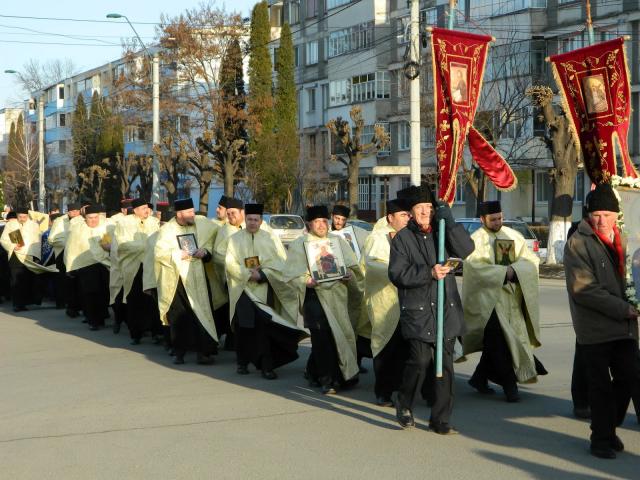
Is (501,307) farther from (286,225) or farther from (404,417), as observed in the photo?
(286,225)

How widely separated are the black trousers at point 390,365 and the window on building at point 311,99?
4792 centimetres

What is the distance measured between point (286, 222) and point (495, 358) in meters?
28.4

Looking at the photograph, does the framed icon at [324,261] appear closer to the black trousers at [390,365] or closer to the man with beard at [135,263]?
the black trousers at [390,365]

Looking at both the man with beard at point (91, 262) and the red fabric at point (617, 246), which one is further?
the man with beard at point (91, 262)

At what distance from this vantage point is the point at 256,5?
177 feet

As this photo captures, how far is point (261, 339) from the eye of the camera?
36.6 feet

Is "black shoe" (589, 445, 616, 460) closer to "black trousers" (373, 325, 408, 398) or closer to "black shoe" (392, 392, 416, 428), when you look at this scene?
"black shoe" (392, 392, 416, 428)

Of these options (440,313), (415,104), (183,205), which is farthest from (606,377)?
(415,104)

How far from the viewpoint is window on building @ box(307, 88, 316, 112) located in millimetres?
56938

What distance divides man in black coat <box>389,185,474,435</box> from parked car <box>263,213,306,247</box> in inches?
1124

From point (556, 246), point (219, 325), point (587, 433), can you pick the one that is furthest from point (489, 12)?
point (587, 433)

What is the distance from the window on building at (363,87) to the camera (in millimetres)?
50156

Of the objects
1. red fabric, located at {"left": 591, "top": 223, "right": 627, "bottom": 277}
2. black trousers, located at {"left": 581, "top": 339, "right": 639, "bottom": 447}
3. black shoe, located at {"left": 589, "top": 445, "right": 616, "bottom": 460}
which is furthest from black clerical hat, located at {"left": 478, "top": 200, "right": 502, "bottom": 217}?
black shoe, located at {"left": 589, "top": 445, "right": 616, "bottom": 460}

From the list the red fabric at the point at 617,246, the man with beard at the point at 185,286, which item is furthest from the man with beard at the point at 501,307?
the man with beard at the point at 185,286
